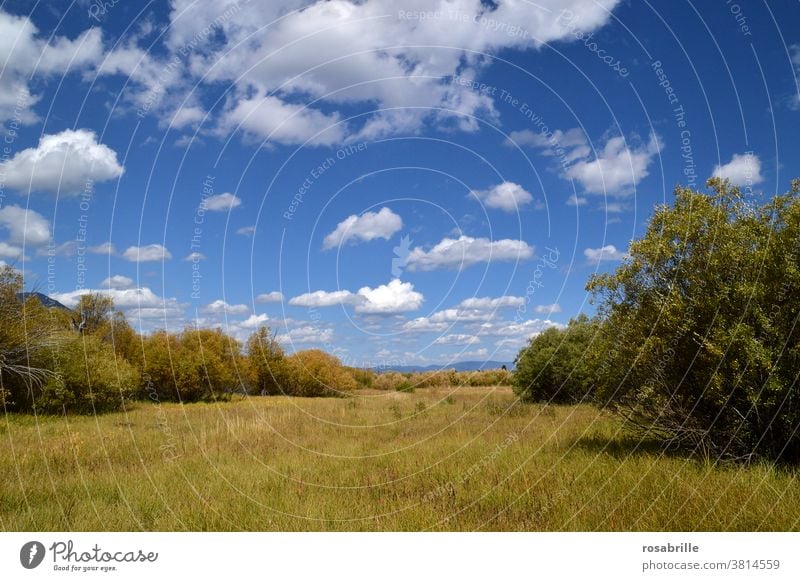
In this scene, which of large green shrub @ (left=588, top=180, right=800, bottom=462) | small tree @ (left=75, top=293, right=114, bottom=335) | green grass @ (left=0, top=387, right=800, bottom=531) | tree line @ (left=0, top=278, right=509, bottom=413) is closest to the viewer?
green grass @ (left=0, top=387, right=800, bottom=531)

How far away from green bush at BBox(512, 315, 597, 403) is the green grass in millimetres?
14159

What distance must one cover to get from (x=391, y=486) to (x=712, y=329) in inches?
242

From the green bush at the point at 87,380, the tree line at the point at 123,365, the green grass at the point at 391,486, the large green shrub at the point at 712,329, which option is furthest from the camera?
the green bush at the point at 87,380

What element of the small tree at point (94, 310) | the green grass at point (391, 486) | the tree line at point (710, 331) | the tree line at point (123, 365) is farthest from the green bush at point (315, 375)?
the tree line at point (710, 331)

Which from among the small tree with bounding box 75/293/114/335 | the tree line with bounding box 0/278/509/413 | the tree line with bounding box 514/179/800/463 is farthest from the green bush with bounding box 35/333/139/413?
the tree line with bounding box 514/179/800/463

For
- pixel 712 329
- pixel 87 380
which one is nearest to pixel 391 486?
pixel 712 329

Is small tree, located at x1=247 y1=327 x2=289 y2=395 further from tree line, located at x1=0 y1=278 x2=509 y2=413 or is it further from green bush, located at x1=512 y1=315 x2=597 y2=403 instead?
green bush, located at x1=512 y1=315 x2=597 y2=403

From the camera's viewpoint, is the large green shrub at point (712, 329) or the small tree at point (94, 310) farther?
the small tree at point (94, 310)

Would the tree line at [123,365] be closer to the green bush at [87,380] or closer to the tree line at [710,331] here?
the green bush at [87,380]

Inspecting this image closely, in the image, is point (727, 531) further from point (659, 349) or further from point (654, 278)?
point (654, 278)

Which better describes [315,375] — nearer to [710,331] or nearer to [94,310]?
[94,310]

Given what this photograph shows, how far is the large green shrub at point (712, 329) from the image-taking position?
874 cm

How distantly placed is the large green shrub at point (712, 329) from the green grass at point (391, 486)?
2.93 ft

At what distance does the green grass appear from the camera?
23.2ft
